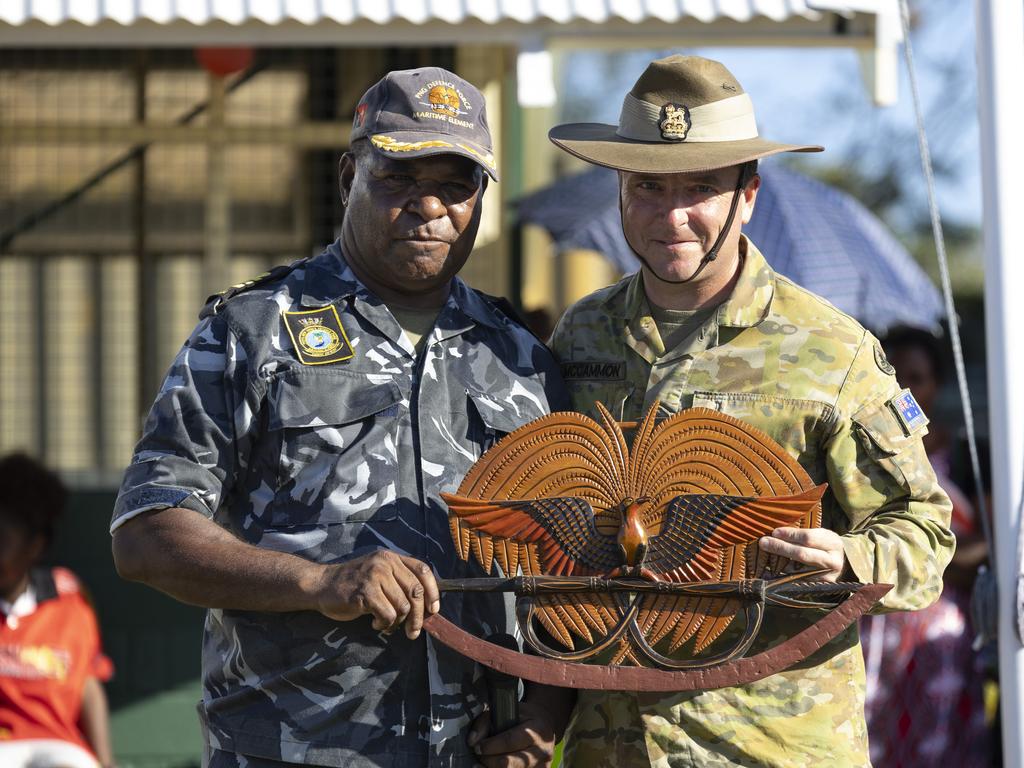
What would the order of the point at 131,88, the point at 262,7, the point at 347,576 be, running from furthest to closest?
the point at 131,88 < the point at 262,7 < the point at 347,576

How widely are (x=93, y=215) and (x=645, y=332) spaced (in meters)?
3.75

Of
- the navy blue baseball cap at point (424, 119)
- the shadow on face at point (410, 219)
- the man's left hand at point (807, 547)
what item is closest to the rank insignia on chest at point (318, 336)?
the shadow on face at point (410, 219)

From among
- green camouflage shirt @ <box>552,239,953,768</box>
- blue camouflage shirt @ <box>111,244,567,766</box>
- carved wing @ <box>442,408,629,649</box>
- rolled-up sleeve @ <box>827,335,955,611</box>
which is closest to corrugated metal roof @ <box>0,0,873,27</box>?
green camouflage shirt @ <box>552,239,953,768</box>

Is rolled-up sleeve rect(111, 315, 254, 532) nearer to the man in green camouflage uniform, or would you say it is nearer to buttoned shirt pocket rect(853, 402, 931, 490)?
the man in green camouflage uniform

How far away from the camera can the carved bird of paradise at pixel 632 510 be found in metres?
2.31

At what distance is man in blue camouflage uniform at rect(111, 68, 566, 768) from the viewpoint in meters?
2.33

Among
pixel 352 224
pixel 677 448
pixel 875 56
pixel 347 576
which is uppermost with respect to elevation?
pixel 875 56

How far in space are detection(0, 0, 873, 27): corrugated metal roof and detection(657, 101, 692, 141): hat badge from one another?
2.19m

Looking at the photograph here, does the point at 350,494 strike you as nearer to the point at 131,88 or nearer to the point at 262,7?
the point at 262,7

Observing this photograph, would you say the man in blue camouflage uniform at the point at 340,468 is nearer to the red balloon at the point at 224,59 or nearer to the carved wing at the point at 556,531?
the carved wing at the point at 556,531

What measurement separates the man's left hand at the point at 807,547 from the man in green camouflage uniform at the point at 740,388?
0.08 m

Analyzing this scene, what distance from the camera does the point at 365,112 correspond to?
2.57 m

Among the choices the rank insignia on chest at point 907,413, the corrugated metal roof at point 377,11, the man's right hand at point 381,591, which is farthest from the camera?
the corrugated metal roof at point 377,11

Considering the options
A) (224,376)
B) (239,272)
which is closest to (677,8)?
(239,272)
